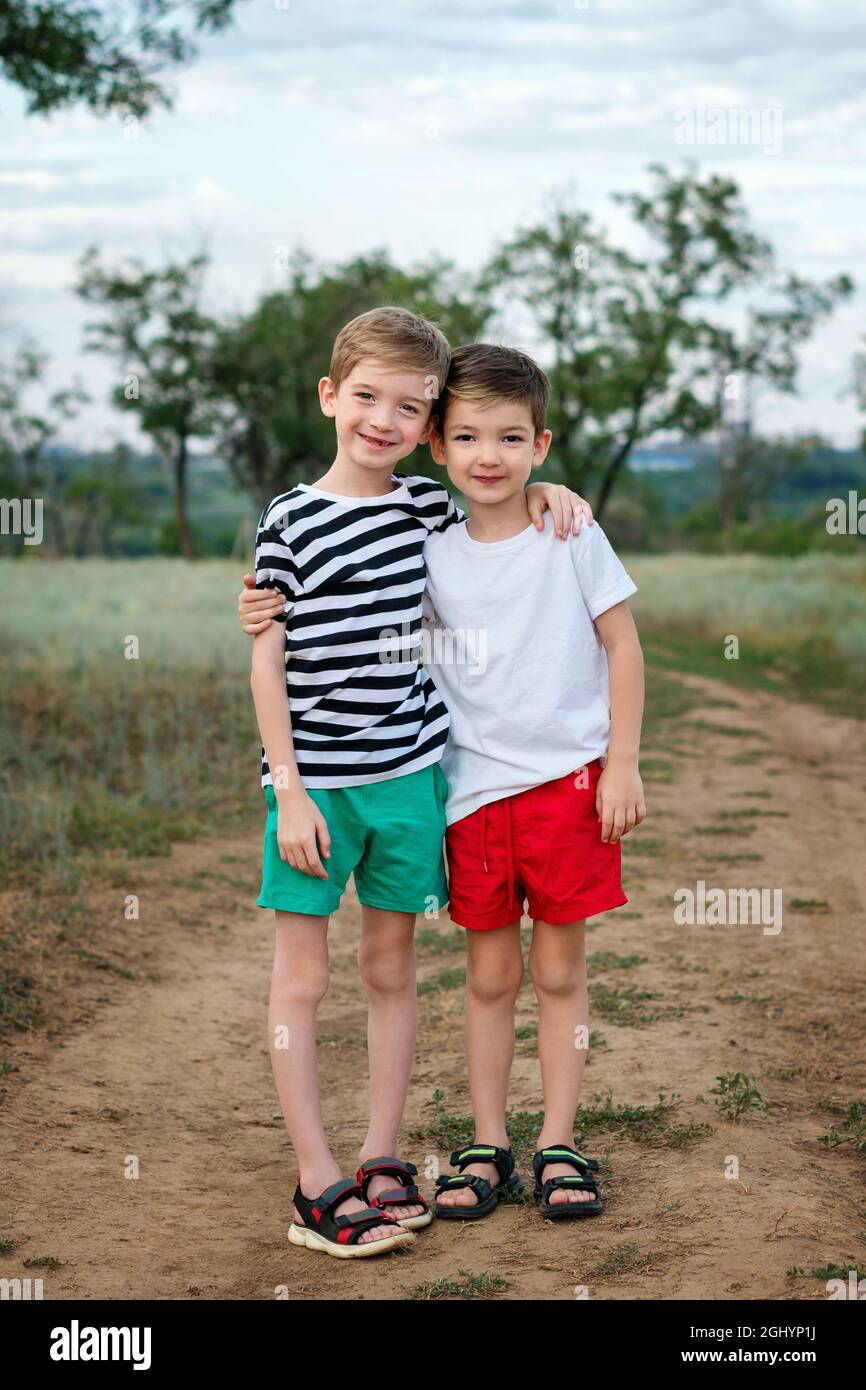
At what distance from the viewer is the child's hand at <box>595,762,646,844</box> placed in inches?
117

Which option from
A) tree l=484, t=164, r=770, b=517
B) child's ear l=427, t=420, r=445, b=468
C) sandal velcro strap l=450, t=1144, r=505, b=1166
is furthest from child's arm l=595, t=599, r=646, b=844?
tree l=484, t=164, r=770, b=517

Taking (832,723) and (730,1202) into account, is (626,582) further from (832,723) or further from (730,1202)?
(832,723)

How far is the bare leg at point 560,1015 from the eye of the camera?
3.09m

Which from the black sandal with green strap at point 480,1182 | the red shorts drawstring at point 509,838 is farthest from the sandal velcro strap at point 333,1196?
the red shorts drawstring at point 509,838

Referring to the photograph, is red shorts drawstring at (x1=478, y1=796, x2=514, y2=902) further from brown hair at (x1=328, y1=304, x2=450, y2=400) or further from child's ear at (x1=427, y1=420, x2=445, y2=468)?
brown hair at (x1=328, y1=304, x2=450, y2=400)

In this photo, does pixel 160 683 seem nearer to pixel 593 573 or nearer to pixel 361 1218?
pixel 593 573

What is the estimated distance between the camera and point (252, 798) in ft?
25.6

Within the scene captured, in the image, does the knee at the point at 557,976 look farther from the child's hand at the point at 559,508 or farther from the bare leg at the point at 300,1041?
the child's hand at the point at 559,508

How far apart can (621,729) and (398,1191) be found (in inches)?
43.9

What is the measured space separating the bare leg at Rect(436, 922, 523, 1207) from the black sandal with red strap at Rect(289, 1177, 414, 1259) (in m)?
0.30

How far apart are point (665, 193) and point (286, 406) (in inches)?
416

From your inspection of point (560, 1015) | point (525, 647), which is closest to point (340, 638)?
point (525, 647)

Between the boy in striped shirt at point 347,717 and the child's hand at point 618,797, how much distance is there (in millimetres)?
367

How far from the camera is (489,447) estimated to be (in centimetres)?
298
